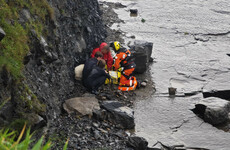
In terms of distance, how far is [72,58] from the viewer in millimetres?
8219

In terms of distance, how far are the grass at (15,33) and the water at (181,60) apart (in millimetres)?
3590

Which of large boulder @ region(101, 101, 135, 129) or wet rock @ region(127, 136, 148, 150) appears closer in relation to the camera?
wet rock @ region(127, 136, 148, 150)

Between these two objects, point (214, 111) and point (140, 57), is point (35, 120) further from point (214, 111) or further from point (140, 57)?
point (140, 57)

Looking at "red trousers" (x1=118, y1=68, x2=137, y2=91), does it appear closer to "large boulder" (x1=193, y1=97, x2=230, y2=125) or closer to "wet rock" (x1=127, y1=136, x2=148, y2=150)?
"large boulder" (x1=193, y1=97, x2=230, y2=125)

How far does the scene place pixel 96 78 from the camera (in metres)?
8.32

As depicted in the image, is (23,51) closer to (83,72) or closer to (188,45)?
(83,72)

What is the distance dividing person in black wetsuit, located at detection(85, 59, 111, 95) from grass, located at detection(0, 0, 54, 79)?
231 centimetres

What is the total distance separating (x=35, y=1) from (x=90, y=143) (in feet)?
11.9

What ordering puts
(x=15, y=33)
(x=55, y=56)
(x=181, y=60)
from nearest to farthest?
(x=15, y=33)
(x=55, y=56)
(x=181, y=60)

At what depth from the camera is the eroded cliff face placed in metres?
4.95

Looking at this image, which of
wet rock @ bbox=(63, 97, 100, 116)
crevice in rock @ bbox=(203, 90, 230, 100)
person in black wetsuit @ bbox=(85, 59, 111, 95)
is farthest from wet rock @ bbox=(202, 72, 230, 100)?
wet rock @ bbox=(63, 97, 100, 116)

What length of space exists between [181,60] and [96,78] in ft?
16.2

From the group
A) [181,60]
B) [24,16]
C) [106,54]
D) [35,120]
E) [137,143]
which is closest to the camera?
[35,120]

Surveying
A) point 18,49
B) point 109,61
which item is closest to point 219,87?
point 109,61
